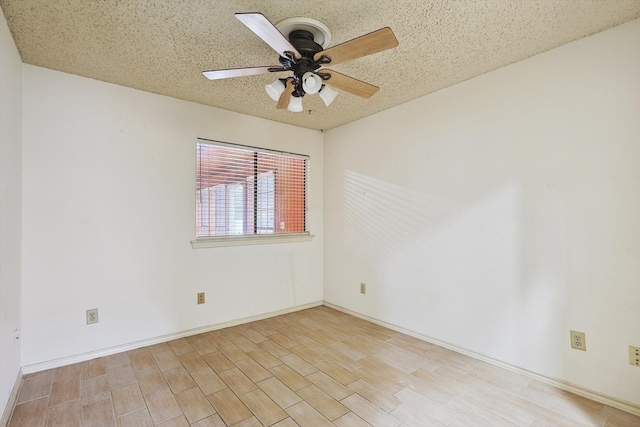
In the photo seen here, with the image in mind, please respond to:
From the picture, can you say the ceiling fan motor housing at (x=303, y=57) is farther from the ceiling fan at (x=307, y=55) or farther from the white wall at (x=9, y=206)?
the white wall at (x=9, y=206)

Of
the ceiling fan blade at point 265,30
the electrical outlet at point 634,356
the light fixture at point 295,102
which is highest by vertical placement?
the ceiling fan blade at point 265,30

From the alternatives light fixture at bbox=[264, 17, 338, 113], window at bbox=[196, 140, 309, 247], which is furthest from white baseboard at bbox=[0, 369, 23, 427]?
light fixture at bbox=[264, 17, 338, 113]

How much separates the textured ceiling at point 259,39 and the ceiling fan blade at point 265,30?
243 millimetres

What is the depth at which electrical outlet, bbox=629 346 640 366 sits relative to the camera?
1746mm

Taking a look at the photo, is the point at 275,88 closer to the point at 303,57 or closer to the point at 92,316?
the point at 303,57

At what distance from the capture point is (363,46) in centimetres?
152

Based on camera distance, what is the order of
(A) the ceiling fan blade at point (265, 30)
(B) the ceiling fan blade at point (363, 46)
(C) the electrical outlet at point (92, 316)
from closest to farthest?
(A) the ceiling fan blade at point (265, 30)
(B) the ceiling fan blade at point (363, 46)
(C) the electrical outlet at point (92, 316)

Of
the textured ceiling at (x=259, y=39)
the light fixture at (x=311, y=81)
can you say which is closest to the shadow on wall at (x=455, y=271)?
the textured ceiling at (x=259, y=39)

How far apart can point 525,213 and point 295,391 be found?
81.8 inches

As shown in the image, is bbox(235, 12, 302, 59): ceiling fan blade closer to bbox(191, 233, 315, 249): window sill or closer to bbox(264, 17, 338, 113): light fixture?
bbox(264, 17, 338, 113): light fixture

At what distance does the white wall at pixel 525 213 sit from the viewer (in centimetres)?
182

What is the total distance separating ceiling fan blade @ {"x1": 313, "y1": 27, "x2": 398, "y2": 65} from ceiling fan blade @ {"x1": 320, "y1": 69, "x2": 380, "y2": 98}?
0.15 metres

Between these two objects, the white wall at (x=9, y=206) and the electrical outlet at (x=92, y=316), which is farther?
the electrical outlet at (x=92, y=316)

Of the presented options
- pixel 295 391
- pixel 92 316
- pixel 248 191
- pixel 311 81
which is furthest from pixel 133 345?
pixel 311 81
